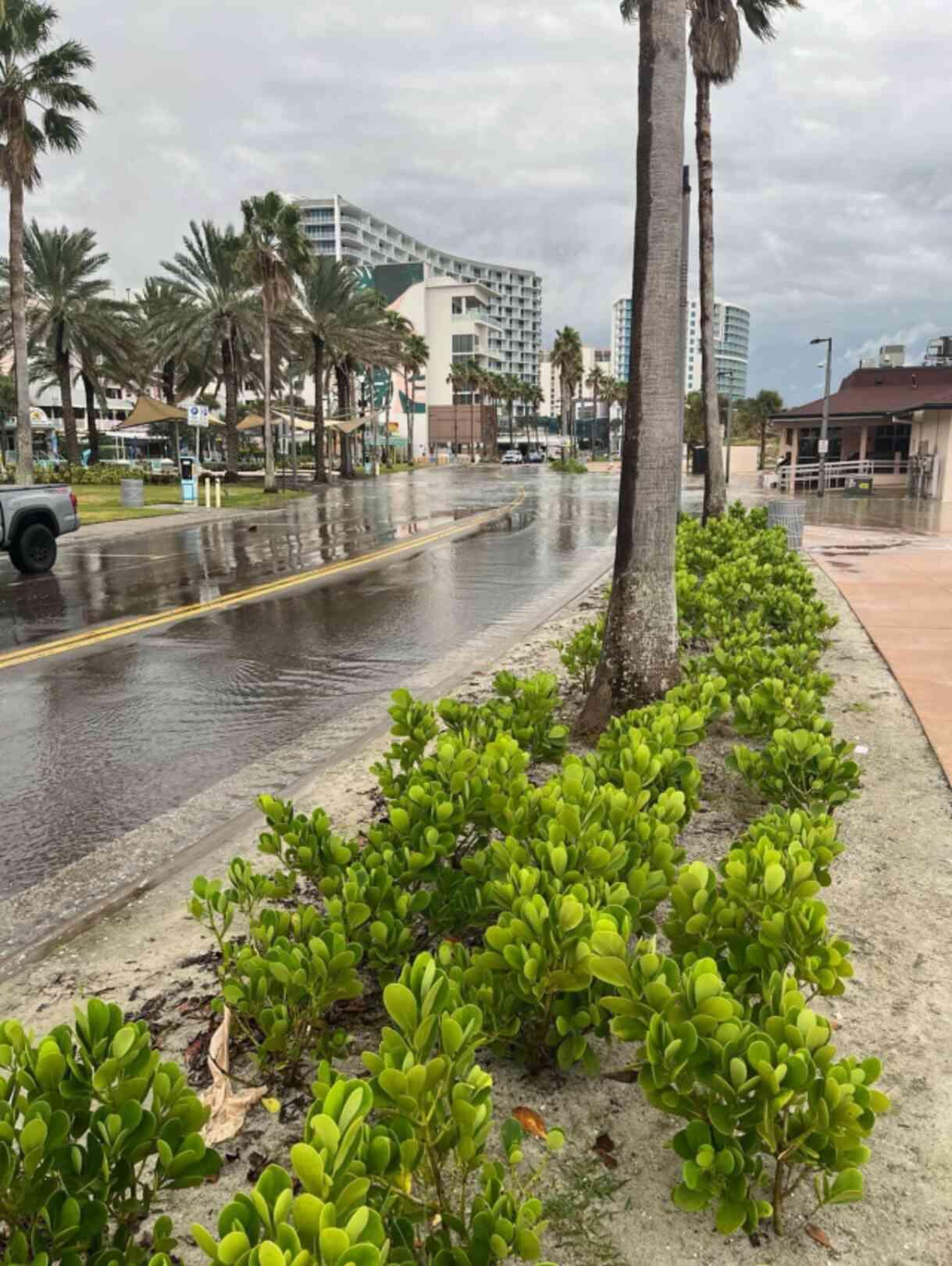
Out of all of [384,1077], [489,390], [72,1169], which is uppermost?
[489,390]

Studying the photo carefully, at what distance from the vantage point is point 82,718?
23.1 ft

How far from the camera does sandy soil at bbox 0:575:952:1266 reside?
2.24 meters

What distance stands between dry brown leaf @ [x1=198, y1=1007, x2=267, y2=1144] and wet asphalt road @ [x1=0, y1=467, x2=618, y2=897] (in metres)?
2.01

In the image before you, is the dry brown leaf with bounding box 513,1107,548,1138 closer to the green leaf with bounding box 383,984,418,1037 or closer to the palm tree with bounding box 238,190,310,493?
the green leaf with bounding box 383,984,418,1037

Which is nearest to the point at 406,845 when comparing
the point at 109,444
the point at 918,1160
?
the point at 918,1160

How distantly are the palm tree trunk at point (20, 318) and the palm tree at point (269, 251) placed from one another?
13630mm

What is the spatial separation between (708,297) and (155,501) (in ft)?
72.6

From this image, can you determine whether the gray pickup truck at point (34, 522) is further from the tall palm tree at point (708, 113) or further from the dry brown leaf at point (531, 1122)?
the dry brown leaf at point (531, 1122)

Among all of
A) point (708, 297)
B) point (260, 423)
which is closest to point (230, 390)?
point (260, 423)

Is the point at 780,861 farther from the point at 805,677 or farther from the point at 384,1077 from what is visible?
the point at 805,677

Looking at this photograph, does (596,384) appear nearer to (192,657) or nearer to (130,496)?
(130,496)

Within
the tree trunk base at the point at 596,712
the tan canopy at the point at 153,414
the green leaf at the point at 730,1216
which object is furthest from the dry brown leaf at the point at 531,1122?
the tan canopy at the point at 153,414

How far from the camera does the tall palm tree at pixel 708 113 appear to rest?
16672 millimetres

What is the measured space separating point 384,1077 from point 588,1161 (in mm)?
905
